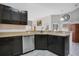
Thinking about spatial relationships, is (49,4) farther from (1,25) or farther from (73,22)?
(1,25)

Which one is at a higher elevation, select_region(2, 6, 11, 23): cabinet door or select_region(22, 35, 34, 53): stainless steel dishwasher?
select_region(2, 6, 11, 23): cabinet door

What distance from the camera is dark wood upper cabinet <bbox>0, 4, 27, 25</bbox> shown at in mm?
2172

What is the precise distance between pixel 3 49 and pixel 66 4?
1561 mm

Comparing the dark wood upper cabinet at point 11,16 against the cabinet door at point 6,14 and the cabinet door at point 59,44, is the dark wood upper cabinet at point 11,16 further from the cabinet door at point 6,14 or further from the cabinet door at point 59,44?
the cabinet door at point 59,44

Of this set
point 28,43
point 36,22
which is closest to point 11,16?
point 36,22

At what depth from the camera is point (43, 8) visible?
2.16 m

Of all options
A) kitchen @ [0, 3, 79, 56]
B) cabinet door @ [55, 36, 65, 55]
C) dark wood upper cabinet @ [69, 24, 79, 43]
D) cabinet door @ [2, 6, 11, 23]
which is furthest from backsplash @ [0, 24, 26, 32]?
dark wood upper cabinet @ [69, 24, 79, 43]

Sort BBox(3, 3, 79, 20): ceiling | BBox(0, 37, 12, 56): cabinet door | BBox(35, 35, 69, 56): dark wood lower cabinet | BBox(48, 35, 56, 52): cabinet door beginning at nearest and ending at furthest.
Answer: BBox(3, 3, 79, 20): ceiling, BBox(0, 37, 12, 56): cabinet door, BBox(35, 35, 69, 56): dark wood lower cabinet, BBox(48, 35, 56, 52): cabinet door

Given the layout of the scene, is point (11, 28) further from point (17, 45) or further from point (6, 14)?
point (17, 45)

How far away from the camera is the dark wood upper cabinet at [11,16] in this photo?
2172 mm

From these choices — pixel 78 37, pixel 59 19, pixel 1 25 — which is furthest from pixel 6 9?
pixel 78 37

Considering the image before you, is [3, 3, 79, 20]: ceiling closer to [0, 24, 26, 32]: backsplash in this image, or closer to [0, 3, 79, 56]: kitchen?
[0, 3, 79, 56]: kitchen

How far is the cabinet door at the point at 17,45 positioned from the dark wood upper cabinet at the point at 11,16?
47cm

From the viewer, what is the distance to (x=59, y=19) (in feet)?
7.04
